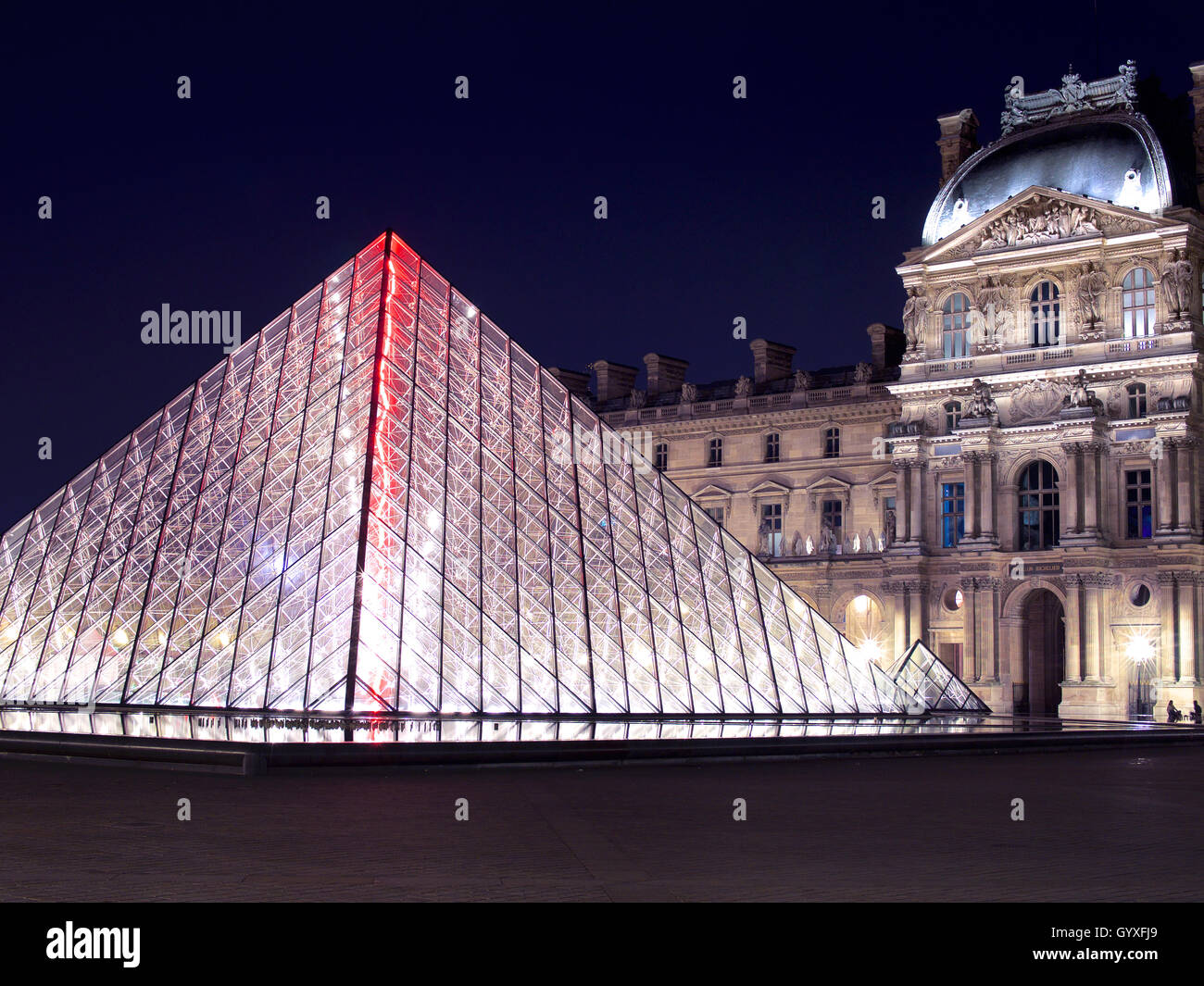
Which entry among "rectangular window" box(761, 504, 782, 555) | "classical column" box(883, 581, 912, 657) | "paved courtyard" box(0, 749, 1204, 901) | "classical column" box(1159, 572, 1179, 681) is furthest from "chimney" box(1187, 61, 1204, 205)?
"paved courtyard" box(0, 749, 1204, 901)

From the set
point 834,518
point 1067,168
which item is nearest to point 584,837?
point 1067,168

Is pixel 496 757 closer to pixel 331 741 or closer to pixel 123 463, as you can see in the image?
pixel 331 741

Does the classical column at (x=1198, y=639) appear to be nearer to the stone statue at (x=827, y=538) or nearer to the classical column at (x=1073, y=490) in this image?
the classical column at (x=1073, y=490)

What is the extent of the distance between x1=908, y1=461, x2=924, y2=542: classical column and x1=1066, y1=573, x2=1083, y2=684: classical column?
4979 mm

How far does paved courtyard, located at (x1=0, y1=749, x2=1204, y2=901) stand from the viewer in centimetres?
820

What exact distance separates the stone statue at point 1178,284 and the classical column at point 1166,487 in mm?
3514

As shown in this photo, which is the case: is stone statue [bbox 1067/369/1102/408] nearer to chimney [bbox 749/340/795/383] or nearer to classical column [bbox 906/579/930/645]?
classical column [bbox 906/579/930/645]

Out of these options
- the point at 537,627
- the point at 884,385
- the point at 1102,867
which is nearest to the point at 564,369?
the point at 884,385

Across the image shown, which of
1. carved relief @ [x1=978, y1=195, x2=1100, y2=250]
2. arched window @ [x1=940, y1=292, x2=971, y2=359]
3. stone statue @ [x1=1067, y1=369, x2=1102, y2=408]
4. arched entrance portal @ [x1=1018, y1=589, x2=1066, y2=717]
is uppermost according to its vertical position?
carved relief @ [x1=978, y1=195, x2=1100, y2=250]

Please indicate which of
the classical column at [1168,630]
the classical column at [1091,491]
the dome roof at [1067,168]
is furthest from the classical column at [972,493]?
the dome roof at [1067,168]

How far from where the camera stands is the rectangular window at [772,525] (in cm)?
5350

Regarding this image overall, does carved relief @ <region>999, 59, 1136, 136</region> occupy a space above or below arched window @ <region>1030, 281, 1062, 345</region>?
above

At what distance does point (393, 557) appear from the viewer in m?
22.1

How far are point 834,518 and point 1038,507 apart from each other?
8.42 meters
